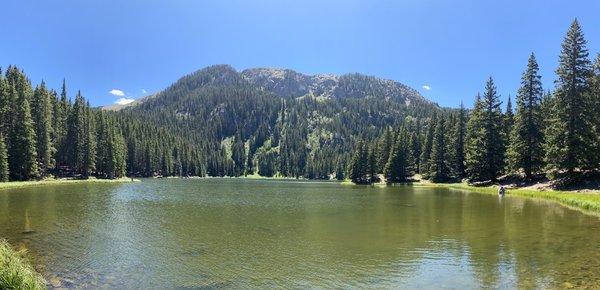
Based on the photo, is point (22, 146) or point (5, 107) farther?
point (22, 146)

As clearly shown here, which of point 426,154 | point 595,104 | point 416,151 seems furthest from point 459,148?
point 595,104

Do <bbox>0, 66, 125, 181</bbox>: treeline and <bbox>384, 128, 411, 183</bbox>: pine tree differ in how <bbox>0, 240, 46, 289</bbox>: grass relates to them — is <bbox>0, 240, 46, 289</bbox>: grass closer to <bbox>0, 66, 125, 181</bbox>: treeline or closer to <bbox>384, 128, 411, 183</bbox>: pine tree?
<bbox>0, 66, 125, 181</bbox>: treeline

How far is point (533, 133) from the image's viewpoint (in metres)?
75.8

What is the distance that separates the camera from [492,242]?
2697 centimetres

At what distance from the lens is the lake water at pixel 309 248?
734 inches

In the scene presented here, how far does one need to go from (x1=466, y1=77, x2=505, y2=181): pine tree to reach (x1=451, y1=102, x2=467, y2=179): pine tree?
15.9 m

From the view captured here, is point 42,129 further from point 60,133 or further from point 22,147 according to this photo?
point 60,133

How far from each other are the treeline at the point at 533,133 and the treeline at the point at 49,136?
83.6 meters

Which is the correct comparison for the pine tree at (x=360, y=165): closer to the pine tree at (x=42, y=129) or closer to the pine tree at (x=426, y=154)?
the pine tree at (x=426, y=154)

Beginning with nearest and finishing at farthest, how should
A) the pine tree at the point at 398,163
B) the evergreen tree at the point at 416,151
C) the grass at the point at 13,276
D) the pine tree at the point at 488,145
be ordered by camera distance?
the grass at the point at 13,276 < the pine tree at the point at 488,145 < the pine tree at the point at 398,163 < the evergreen tree at the point at 416,151

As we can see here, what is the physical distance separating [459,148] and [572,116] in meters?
44.6

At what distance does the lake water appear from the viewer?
1864 cm

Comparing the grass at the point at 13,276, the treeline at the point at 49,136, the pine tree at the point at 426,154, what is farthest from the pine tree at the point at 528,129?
the treeline at the point at 49,136

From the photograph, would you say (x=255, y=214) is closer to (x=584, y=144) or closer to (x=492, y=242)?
(x=492, y=242)
